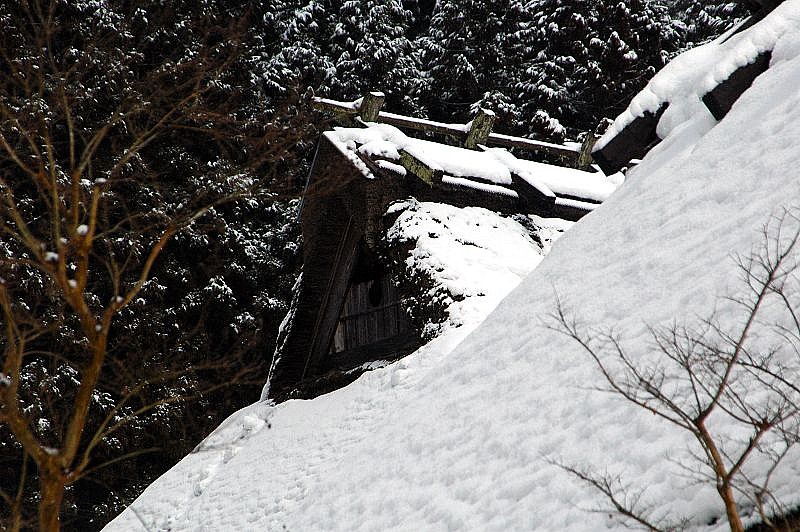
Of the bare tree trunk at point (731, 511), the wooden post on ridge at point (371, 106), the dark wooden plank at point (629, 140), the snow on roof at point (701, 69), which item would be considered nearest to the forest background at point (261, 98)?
the wooden post on ridge at point (371, 106)

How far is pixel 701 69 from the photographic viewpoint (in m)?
5.53

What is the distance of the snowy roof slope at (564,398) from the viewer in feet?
10.3

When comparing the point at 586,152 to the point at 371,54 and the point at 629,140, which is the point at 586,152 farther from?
the point at 371,54

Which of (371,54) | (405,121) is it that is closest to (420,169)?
(405,121)

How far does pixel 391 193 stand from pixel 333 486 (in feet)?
13.7

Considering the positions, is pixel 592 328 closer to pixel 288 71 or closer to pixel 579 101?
pixel 288 71

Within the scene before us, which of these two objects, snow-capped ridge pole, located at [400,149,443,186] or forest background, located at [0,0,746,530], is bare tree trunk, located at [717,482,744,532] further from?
forest background, located at [0,0,746,530]

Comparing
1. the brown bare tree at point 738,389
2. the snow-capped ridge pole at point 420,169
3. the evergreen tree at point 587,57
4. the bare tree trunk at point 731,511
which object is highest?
the evergreen tree at point 587,57

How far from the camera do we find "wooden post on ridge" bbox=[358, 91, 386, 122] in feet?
31.2

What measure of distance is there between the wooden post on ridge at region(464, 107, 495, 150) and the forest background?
4497mm

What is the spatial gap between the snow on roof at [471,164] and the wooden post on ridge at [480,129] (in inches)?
12.2

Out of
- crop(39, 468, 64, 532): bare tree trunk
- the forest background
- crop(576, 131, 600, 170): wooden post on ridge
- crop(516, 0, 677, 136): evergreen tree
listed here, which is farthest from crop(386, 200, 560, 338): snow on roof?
crop(516, 0, 677, 136): evergreen tree

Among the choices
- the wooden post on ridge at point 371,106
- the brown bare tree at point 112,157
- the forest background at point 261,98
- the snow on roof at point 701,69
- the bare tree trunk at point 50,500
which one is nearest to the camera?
the bare tree trunk at point 50,500

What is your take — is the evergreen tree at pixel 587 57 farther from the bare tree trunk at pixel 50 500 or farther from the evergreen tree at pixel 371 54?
the bare tree trunk at pixel 50 500
